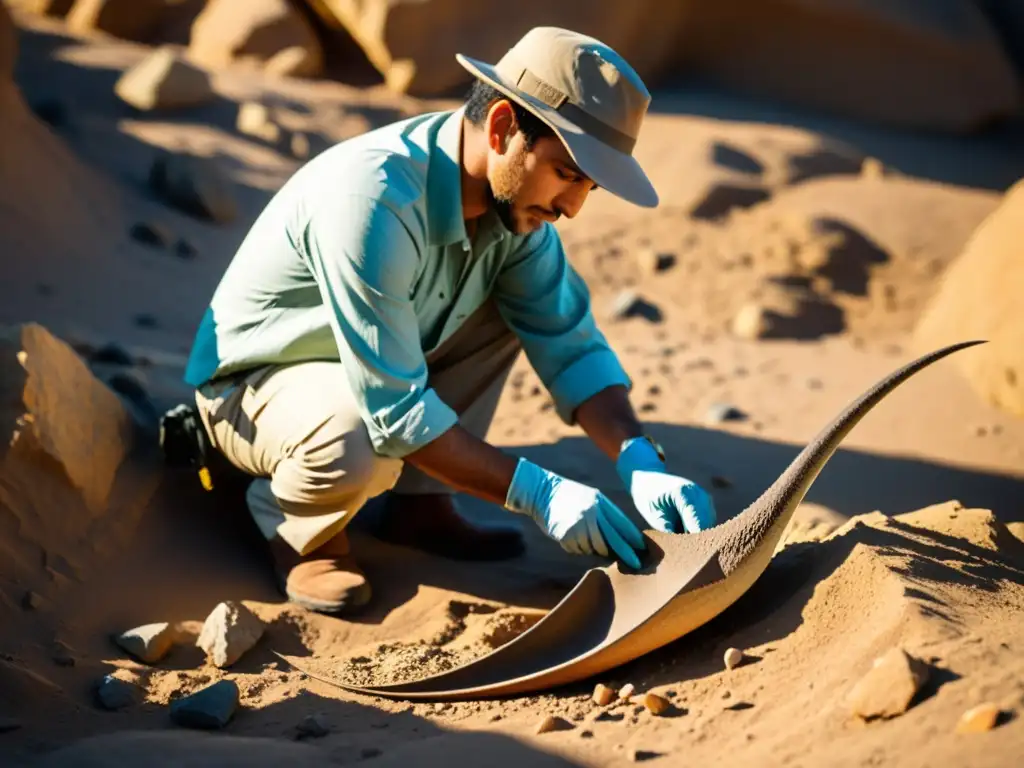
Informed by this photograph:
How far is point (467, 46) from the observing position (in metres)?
6.38

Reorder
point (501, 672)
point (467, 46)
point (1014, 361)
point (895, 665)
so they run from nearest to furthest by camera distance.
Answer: point (895, 665), point (501, 672), point (1014, 361), point (467, 46)

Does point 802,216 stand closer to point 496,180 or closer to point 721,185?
point 721,185

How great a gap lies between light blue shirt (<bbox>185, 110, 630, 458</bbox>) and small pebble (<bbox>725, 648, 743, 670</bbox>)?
78 cm

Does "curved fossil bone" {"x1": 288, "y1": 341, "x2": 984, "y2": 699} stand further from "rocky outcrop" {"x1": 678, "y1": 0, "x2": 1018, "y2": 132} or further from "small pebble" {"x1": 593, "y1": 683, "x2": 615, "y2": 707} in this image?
"rocky outcrop" {"x1": 678, "y1": 0, "x2": 1018, "y2": 132}

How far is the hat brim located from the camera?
8.04 ft

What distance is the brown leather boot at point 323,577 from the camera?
2.84 meters

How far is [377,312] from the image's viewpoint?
255cm

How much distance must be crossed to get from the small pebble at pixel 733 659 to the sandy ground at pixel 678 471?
0.06ft

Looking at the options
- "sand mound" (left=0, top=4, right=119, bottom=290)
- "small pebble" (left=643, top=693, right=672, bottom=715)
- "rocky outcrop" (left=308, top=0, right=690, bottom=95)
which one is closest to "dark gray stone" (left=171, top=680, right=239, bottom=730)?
"small pebble" (left=643, top=693, right=672, bottom=715)

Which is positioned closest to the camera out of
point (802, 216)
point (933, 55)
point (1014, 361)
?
point (1014, 361)

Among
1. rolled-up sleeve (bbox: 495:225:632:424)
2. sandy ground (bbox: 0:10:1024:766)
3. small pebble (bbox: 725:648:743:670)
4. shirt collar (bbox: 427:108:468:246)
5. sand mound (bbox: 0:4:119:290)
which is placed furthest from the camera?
sand mound (bbox: 0:4:119:290)

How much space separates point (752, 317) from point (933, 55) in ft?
10.1

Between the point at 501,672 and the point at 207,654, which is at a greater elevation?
the point at 501,672

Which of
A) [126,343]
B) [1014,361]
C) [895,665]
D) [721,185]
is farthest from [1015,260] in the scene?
[126,343]
